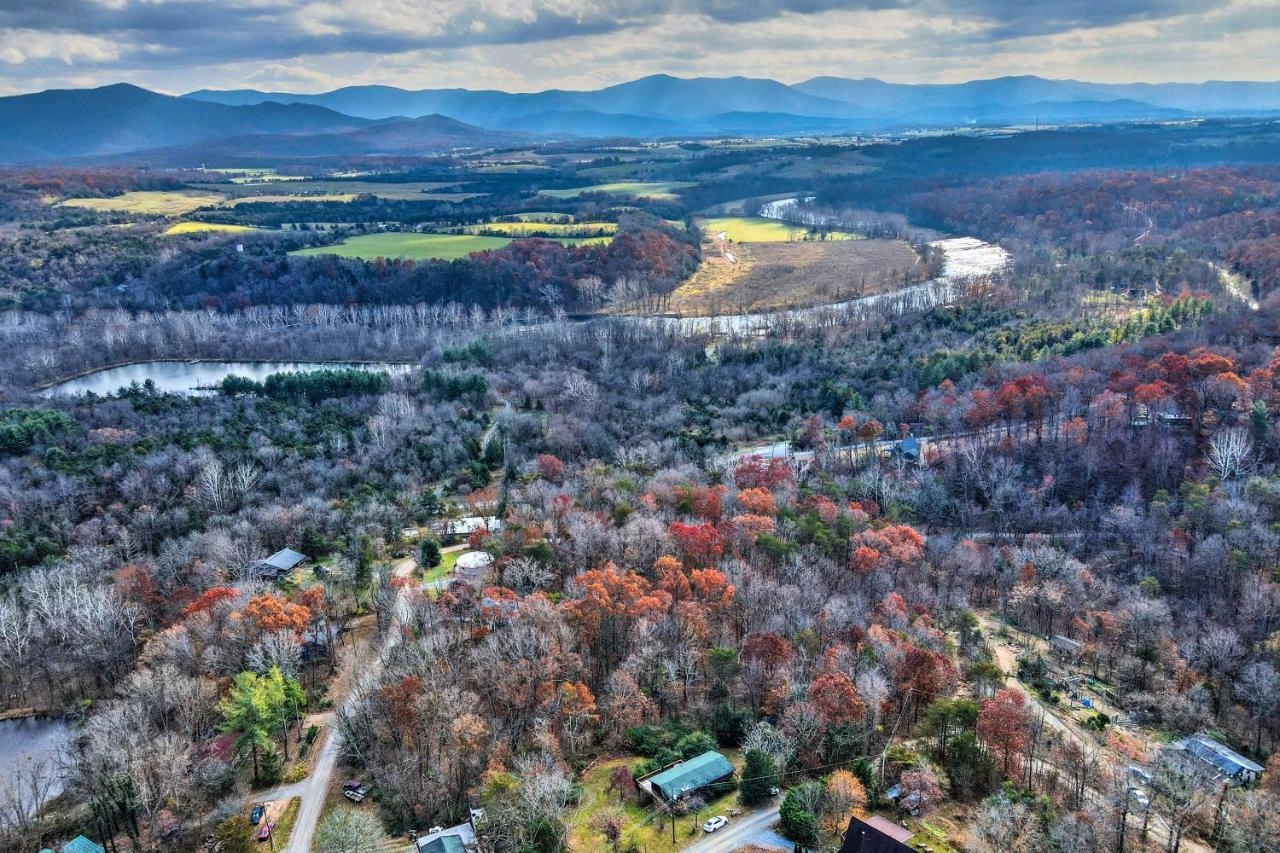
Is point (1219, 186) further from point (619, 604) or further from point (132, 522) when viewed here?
point (132, 522)

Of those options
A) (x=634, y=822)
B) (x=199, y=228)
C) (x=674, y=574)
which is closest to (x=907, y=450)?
(x=674, y=574)

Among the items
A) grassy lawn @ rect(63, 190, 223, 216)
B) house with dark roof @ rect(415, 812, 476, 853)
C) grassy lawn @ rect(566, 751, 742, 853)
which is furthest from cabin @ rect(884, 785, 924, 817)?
grassy lawn @ rect(63, 190, 223, 216)

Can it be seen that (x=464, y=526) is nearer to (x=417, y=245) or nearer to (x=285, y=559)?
(x=285, y=559)

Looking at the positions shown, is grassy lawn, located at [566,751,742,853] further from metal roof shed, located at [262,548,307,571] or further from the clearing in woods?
the clearing in woods

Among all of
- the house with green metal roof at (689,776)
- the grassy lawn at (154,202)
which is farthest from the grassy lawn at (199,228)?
the house with green metal roof at (689,776)

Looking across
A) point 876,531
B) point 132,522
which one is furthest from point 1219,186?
point 132,522

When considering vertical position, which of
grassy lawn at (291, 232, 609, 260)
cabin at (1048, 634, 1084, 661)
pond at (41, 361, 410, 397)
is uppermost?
grassy lawn at (291, 232, 609, 260)
